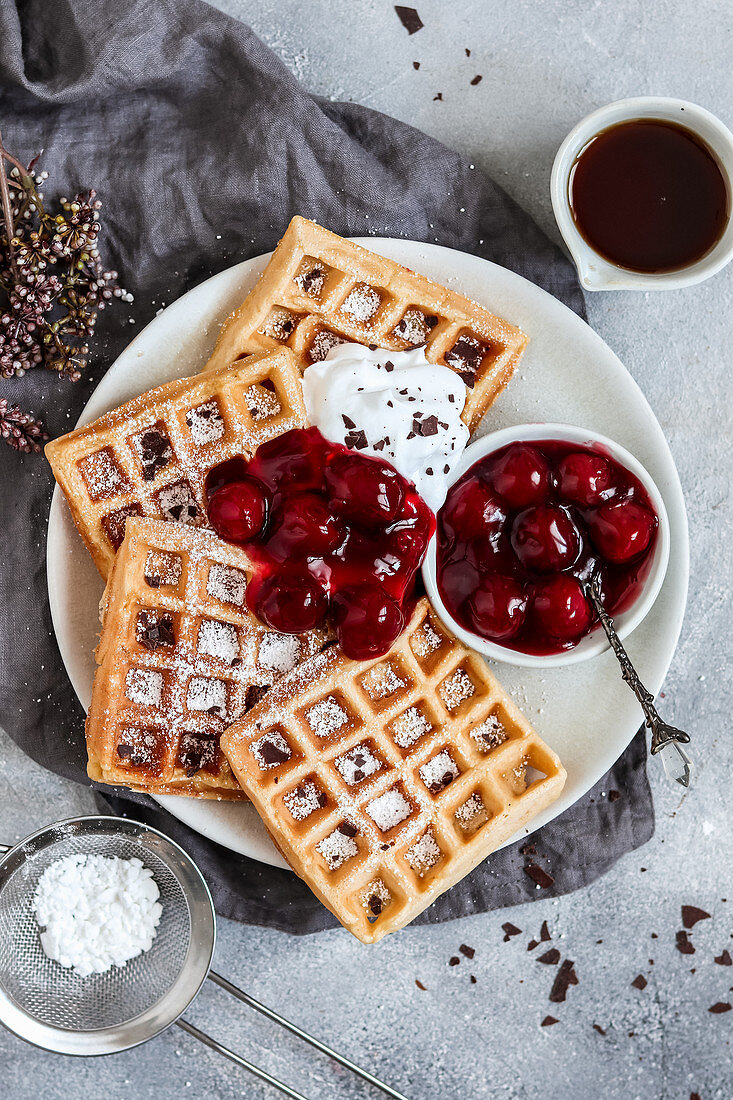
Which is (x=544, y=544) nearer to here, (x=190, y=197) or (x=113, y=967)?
(x=190, y=197)

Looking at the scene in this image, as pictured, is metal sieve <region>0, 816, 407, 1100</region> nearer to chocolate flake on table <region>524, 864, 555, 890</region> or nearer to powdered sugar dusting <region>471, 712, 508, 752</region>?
chocolate flake on table <region>524, 864, 555, 890</region>

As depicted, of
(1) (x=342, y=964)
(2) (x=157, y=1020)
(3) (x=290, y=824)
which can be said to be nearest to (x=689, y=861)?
(1) (x=342, y=964)

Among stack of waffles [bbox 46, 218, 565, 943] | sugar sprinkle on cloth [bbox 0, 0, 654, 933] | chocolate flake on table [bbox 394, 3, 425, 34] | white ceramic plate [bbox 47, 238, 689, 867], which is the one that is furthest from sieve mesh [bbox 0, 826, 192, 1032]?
chocolate flake on table [bbox 394, 3, 425, 34]

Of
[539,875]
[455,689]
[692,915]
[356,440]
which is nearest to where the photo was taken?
[356,440]

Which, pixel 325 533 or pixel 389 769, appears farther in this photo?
pixel 389 769

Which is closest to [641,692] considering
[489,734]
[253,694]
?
[489,734]

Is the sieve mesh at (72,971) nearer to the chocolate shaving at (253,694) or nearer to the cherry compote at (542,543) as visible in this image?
the chocolate shaving at (253,694)

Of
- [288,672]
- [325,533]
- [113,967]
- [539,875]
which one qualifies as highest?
[325,533]
